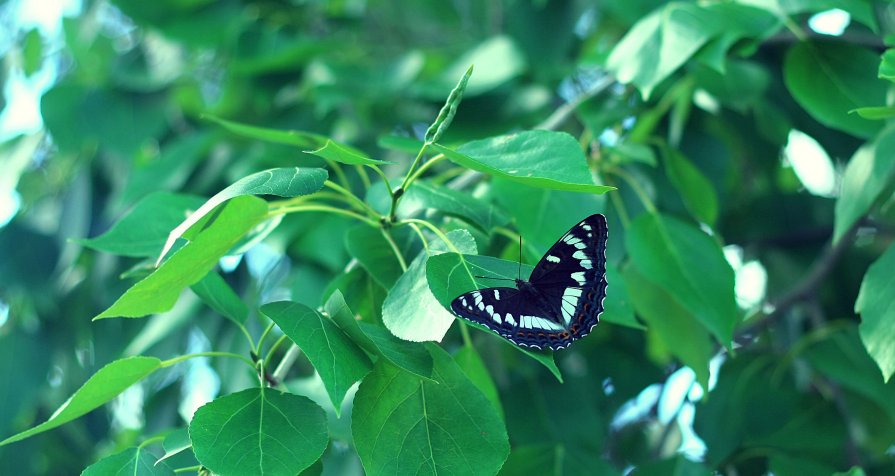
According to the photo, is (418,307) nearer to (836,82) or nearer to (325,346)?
(325,346)

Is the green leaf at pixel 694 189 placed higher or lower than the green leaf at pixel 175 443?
lower

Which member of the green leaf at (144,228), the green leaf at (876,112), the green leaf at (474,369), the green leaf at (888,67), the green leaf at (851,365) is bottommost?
the green leaf at (851,365)

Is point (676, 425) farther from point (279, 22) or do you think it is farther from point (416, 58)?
point (279, 22)

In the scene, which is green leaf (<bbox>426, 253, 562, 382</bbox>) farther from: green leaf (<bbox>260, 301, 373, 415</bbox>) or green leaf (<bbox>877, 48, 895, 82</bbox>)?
green leaf (<bbox>877, 48, 895, 82</bbox>)

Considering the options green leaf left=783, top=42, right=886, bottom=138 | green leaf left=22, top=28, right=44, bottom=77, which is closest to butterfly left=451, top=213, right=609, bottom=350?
green leaf left=783, top=42, right=886, bottom=138

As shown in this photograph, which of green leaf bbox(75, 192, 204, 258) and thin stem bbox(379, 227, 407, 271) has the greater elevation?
green leaf bbox(75, 192, 204, 258)

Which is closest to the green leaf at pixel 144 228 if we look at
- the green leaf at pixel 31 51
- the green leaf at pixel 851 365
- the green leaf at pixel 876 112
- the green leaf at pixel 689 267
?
the green leaf at pixel 689 267

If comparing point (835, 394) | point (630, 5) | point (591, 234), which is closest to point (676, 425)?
point (835, 394)

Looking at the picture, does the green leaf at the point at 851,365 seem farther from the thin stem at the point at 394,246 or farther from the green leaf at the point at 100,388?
the green leaf at the point at 100,388
